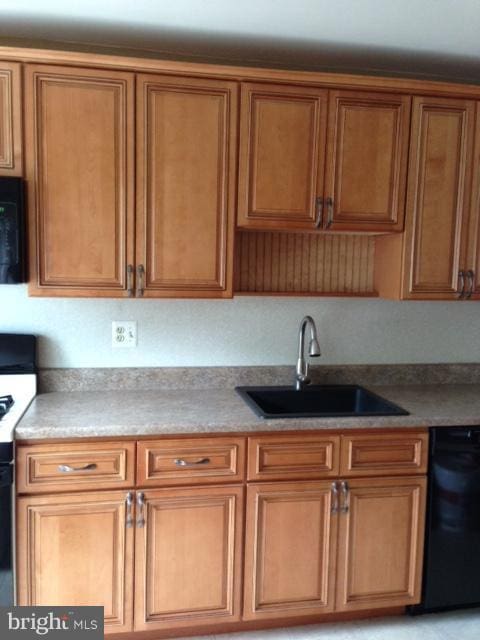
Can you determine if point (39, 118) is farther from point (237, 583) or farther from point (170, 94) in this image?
point (237, 583)

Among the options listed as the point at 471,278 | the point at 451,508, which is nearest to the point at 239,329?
the point at 471,278

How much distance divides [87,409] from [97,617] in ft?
2.41

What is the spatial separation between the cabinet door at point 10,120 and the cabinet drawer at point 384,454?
63.8 inches

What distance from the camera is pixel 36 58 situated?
6.40 ft

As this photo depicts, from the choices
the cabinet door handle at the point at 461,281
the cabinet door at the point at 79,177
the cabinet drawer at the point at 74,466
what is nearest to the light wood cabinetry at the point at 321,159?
the cabinet door handle at the point at 461,281

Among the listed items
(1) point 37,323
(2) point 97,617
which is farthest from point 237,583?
(1) point 37,323

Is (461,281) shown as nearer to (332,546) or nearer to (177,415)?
(332,546)

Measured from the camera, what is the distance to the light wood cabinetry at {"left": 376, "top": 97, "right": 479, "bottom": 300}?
226 cm

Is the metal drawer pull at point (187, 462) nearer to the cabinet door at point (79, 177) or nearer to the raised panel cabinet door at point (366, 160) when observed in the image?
the cabinet door at point (79, 177)

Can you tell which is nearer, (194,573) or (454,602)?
(194,573)

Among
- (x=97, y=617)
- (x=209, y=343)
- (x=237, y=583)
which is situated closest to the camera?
(x=97, y=617)

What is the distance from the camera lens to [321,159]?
219 centimetres

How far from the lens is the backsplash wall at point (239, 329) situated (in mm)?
2363

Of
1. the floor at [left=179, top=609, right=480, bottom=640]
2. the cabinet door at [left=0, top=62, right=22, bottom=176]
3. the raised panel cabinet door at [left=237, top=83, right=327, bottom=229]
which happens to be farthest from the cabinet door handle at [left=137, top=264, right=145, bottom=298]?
the floor at [left=179, top=609, right=480, bottom=640]
